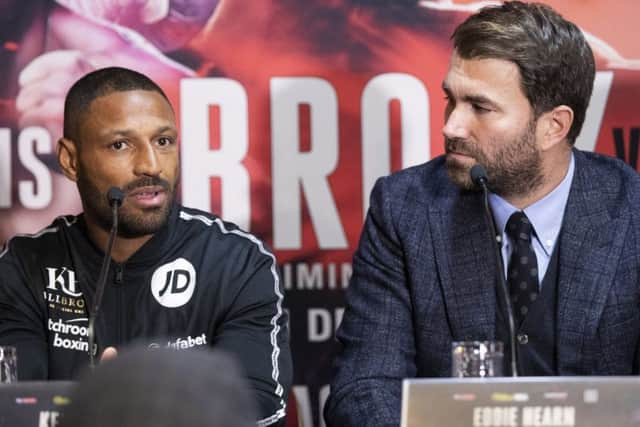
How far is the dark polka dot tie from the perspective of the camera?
2357mm

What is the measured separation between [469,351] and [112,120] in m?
1.10

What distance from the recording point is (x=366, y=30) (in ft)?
10.0

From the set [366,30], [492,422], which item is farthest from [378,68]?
[492,422]

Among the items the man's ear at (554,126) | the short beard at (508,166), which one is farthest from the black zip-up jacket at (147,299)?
the man's ear at (554,126)

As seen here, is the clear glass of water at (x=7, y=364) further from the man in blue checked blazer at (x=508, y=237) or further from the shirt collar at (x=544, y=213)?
the shirt collar at (x=544, y=213)

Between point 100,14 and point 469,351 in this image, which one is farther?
point 100,14

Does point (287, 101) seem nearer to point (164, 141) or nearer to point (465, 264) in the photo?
point (164, 141)

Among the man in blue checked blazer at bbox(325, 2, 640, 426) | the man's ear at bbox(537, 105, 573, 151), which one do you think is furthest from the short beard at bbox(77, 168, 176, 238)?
the man's ear at bbox(537, 105, 573, 151)

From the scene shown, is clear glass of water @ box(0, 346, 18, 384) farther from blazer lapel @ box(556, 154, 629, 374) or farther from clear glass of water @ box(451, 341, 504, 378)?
blazer lapel @ box(556, 154, 629, 374)

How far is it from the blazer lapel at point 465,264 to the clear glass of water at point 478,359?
54 centimetres

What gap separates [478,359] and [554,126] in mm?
860

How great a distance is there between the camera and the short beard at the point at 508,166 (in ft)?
7.87

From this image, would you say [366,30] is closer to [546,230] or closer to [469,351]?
[546,230]

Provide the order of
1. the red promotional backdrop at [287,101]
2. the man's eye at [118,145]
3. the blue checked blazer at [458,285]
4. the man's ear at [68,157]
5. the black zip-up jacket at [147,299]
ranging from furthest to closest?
the red promotional backdrop at [287,101], the man's ear at [68,157], the man's eye at [118,145], the black zip-up jacket at [147,299], the blue checked blazer at [458,285]
